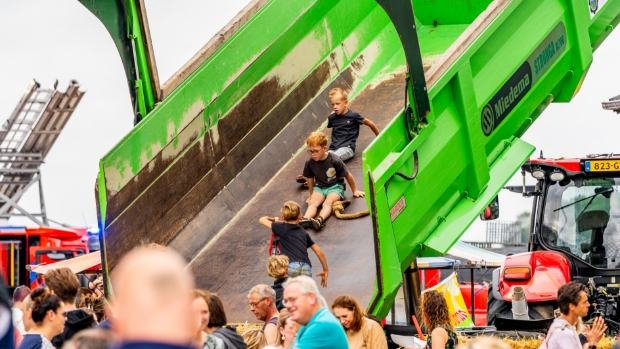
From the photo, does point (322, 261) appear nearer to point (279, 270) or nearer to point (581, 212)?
point (279, 270)

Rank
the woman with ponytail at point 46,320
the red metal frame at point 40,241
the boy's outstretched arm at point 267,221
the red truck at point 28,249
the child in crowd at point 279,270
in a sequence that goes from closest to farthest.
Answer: the woman with ponytail at point 46,320 < the child in crowd at point 279,270 < the boy's outstretched arm at point 267,221 < the red truck at point 28,249 < the red metal frame at point 40,241

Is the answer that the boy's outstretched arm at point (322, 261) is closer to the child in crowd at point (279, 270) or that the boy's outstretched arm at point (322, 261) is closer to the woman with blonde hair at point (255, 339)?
the child in crowd at point (279, 270)

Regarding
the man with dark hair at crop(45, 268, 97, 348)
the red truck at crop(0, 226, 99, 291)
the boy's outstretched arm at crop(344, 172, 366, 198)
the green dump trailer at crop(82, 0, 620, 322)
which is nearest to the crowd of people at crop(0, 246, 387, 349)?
the man with dark hair at crop(45, 268, 97, 348)

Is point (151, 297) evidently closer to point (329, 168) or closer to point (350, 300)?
point (350, 300)

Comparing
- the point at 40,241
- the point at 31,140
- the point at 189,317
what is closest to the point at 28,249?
the point at 40,241

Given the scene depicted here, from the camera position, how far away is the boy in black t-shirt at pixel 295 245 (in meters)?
6.86

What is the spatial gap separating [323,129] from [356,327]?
390 centimetres

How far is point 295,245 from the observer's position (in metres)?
6.94

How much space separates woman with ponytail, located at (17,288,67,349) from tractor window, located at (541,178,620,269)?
5659 millimetres

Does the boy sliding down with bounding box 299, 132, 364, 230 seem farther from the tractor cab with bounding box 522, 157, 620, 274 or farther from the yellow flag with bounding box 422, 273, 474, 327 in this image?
the tractor cab with bounding box 522, 157, 620, 274

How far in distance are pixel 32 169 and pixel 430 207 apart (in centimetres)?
1677

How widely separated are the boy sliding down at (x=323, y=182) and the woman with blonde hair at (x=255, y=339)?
254cm

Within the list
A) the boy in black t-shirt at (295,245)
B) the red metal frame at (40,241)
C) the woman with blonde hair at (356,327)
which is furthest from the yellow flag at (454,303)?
the red metal frame at (40,241)

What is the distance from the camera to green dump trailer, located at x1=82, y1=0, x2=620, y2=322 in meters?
6.70
